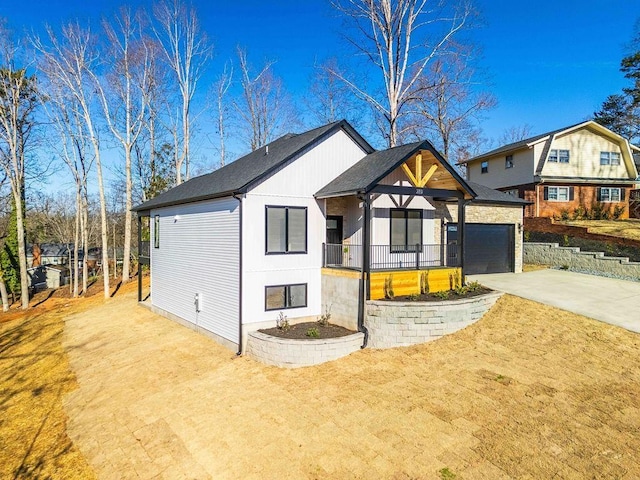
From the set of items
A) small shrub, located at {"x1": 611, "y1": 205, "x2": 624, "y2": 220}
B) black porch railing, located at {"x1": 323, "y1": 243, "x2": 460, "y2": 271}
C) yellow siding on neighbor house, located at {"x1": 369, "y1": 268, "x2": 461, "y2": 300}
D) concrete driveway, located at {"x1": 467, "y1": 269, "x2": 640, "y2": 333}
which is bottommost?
concrete driveway, located at {"x1": 467, "y1": 269, "x2": 640, "y2": 333}

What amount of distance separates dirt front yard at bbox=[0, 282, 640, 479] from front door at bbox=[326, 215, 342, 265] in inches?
142

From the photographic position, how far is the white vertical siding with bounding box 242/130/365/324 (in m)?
11.4

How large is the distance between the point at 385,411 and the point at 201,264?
8.62 m

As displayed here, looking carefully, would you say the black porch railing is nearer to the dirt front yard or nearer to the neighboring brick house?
the dirt front yard

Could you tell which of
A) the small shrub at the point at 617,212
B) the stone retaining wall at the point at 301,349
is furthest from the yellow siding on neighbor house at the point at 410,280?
the small shrub at the point at 617,212

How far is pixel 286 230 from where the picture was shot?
12.1 metres

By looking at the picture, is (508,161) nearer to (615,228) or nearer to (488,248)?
(615,228)

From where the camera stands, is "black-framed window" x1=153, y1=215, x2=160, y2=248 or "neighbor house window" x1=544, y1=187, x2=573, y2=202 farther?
"neighbor house window" x1=544, y1=187, x2=573, y2=202

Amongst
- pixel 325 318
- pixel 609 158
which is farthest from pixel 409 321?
pixel 609 158

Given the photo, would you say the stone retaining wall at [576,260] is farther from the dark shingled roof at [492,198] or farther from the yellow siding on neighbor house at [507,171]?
the yellow siding on neighbor house at [507,171]

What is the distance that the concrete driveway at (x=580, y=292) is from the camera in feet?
34.9

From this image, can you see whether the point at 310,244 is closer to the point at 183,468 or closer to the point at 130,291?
the point at 183,468

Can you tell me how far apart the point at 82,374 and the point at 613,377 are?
528 inches

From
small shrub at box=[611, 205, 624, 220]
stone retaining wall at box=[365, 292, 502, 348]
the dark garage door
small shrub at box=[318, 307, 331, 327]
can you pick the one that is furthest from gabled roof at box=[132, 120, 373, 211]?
small shrub at box=[611, 205, 624, 220]
